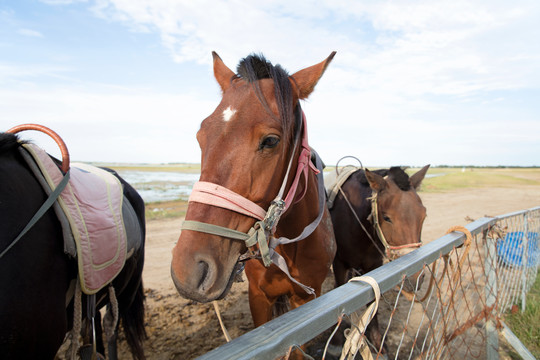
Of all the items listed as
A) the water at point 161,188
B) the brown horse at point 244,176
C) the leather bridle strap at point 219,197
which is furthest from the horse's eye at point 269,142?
the water at point 161,188

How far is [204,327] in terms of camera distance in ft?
11.2

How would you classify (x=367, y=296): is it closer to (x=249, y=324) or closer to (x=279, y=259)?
(x=279, y=259)

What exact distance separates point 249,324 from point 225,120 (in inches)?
120

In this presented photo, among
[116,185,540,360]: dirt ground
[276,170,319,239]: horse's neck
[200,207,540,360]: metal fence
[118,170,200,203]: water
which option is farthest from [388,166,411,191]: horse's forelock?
[118,170,200,203]: water

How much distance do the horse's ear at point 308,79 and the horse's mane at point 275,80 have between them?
86 millimetres

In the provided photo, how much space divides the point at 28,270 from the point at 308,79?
1732 mm

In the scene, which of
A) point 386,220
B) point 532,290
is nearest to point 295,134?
point 386,220

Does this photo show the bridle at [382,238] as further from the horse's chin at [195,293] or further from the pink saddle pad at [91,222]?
the pink saddle pad at [91,222]

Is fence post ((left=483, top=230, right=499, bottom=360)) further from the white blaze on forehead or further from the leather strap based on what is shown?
the leather strap

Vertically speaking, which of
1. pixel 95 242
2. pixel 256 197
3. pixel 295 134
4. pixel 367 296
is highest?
pixel 295 134

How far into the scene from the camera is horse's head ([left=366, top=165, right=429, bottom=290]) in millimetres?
2863

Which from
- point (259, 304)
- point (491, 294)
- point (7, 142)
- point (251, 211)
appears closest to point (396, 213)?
point (491, 294)

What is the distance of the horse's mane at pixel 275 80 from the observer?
145cm

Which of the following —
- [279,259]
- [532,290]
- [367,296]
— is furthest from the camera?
[532,290]
